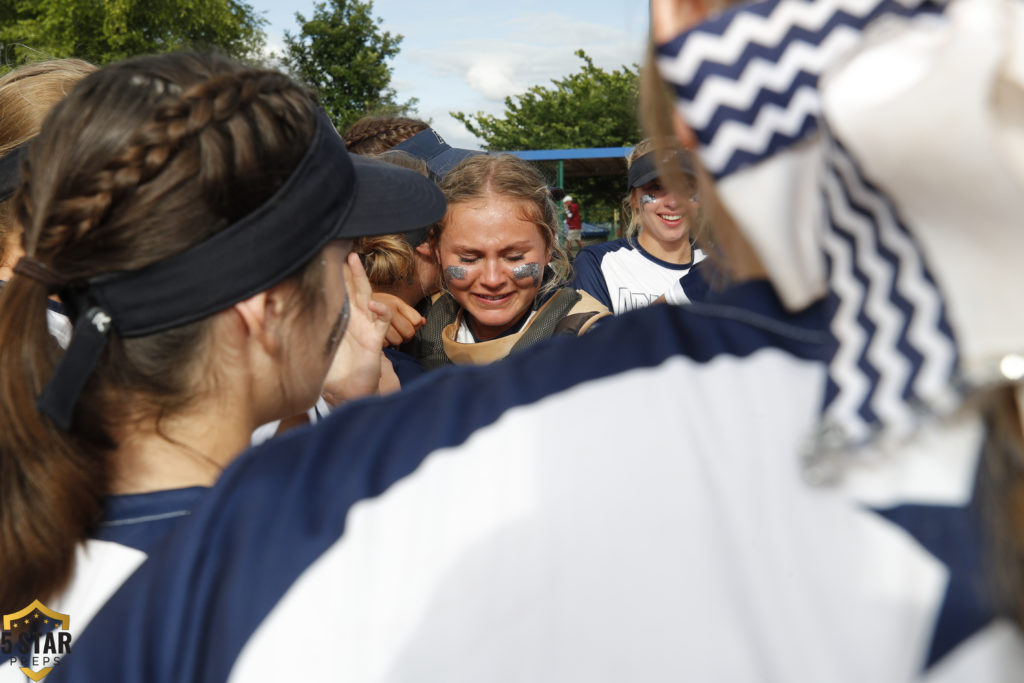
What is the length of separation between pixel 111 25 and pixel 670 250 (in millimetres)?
24340

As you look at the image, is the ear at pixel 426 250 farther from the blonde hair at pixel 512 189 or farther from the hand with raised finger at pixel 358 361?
the hand with raised finger at pixel 358 361

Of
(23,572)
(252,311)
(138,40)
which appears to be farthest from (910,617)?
(138,40)

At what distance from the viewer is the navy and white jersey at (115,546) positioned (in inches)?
56.8

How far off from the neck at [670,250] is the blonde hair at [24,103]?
3572 mm

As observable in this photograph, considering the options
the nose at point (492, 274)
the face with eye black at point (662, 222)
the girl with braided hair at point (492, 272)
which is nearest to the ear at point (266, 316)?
the girl with braided hair at point (492, 272)

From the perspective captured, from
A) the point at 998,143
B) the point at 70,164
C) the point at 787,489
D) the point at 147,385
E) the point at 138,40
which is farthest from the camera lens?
the point at 138,40

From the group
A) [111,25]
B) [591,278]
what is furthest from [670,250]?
[111,25]

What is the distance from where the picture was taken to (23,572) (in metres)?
1.41

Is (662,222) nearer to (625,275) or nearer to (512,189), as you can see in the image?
(625,275)

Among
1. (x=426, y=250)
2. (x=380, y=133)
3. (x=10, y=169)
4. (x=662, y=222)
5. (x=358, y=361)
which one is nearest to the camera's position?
(x=10, y=169)

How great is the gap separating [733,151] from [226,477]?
54 cm

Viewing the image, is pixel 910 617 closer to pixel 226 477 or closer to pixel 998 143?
pixel 998 143

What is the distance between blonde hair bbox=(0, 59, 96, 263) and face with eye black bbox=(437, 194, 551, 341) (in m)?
1.62

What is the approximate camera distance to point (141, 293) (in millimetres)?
1402
